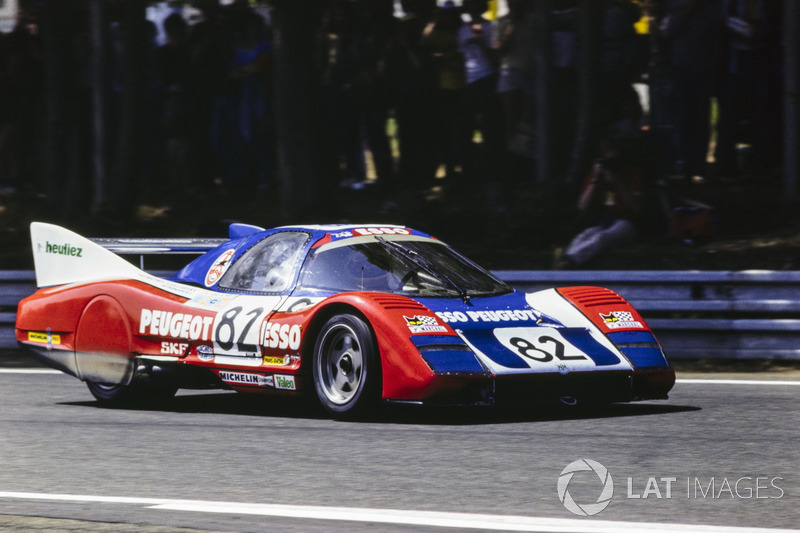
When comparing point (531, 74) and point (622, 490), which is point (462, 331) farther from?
point (531, 74)

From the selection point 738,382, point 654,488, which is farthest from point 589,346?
point 654,488

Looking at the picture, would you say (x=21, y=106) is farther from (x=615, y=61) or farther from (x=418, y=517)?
(x=418, y=517)

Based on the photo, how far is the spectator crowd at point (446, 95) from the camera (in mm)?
12641

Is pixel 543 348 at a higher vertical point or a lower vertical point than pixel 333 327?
lower

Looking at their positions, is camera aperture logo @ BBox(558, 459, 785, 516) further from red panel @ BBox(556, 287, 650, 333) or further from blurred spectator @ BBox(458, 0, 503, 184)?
blurred spectator @ BBox(458, 0, 503, 184)

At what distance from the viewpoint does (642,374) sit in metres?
7.37

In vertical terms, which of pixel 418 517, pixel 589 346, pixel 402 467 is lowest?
pixel 402 467

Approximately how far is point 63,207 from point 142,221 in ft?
3.52

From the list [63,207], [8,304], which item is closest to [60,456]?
[8,304]

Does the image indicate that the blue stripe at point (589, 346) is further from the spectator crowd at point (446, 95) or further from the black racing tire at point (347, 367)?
the spectator crowd at point (446, 95)

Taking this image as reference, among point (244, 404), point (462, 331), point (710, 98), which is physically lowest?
point (244, 404)

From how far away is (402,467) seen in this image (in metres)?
5.92

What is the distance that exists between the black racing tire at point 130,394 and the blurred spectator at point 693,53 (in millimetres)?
6054

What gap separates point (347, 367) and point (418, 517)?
2.53 m
